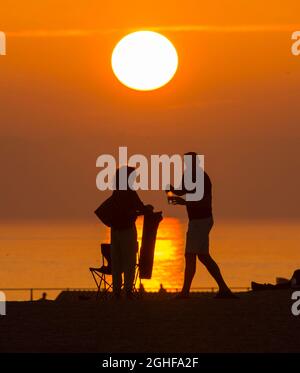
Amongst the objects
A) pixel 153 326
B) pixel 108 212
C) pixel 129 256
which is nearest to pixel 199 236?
pixel 129 256

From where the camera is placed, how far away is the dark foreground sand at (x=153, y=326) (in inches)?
440

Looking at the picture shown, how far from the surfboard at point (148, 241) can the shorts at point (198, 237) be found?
3.46 ft

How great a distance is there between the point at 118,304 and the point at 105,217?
1.64 meters

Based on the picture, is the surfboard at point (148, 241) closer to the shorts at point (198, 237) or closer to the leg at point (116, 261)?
the leg at point (116, 261)

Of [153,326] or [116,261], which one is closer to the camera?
[153,326]

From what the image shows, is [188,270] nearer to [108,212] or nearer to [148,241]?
[148,241]

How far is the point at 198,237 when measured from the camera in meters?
15.4

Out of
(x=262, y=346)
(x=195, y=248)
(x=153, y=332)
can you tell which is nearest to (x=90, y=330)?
(x=153, y=332)

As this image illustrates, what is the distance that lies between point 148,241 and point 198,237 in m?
1.32

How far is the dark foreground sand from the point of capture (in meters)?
11.2
